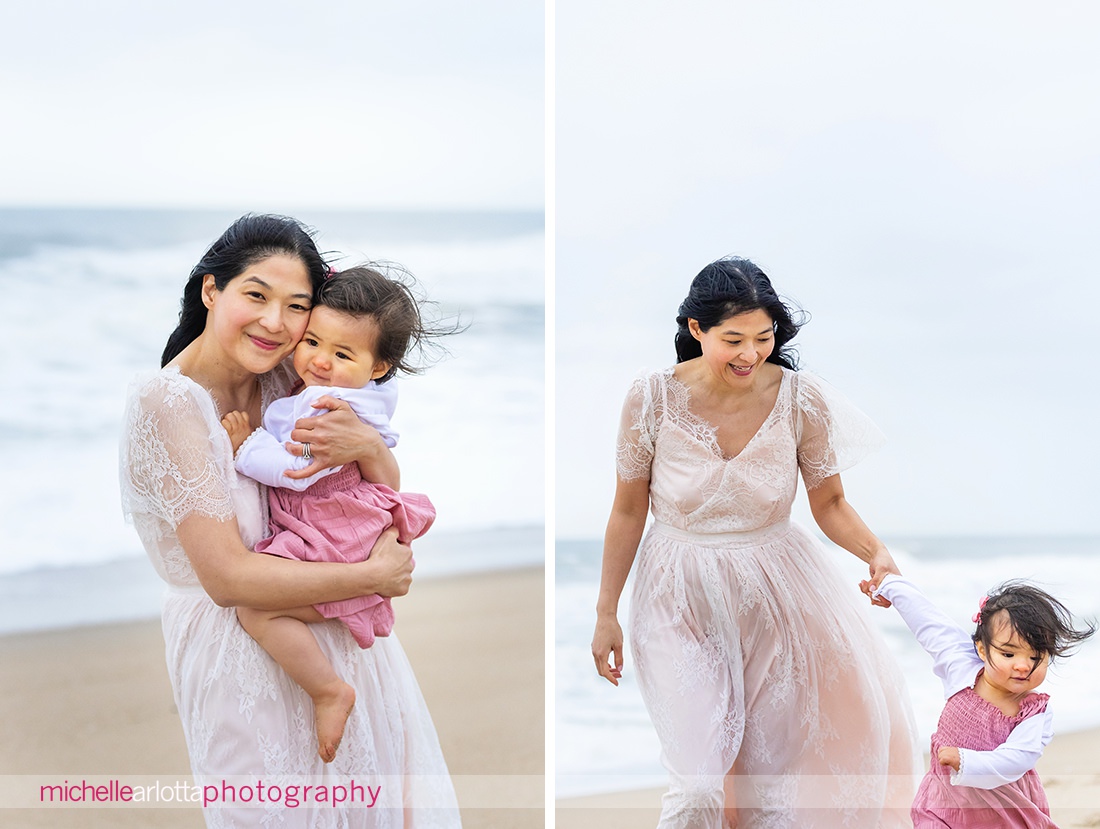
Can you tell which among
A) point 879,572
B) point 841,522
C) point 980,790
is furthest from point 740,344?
point 980,790

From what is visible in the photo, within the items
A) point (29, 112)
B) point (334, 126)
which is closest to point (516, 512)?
point (334, 126)

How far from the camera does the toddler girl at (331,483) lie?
201 cm

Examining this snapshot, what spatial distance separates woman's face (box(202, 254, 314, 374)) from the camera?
79.7 inches

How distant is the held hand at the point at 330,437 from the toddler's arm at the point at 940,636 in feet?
4.12

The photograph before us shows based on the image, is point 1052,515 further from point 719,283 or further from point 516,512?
point 719,283

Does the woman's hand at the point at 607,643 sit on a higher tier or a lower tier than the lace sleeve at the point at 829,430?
lower

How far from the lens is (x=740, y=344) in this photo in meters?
2.39

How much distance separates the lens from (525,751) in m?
4.22

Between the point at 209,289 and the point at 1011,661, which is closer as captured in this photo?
the point at 209,289

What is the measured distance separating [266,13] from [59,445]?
2.22 m

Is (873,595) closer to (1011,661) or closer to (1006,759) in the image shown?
(1011,661)

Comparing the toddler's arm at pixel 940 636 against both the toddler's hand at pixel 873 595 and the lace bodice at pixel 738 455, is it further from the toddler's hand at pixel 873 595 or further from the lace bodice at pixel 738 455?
the lace bodice at pixel 738 455

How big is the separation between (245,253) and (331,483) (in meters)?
0.48

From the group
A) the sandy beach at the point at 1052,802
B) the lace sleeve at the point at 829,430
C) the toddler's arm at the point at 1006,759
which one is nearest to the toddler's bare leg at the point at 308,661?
the lace sleeve at the point at 829,430
